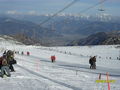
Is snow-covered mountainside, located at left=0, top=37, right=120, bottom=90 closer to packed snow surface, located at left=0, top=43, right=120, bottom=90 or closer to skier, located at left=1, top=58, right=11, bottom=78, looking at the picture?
packed snow surface, located at left=0, top=43, right=120, bottom=90

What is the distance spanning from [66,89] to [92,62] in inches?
781

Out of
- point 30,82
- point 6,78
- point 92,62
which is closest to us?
point 30,82

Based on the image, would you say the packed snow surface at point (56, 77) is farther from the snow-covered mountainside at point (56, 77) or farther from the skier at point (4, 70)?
the skier at point (4, 70)

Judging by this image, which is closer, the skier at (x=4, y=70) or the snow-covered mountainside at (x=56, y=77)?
the snow-covered mountainside at (x=56, y=77)

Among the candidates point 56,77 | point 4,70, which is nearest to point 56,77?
point 56,77

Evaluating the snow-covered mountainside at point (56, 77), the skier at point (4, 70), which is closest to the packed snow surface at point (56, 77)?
the snow-covered mountainside at point (56, 77)

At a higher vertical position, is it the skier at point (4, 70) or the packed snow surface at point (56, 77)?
the skier at point (4, 70)

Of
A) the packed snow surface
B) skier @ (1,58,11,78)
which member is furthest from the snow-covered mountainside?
skier @ (1,58,11,78)

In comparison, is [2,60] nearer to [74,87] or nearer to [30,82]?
[30,82]

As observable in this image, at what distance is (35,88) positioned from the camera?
15742 mm

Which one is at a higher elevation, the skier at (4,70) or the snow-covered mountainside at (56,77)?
the skier at (4,70)

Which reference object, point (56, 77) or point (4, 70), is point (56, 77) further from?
point (4, 70)

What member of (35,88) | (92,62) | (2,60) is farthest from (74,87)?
(92,62)

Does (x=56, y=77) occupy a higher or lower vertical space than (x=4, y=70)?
lower
